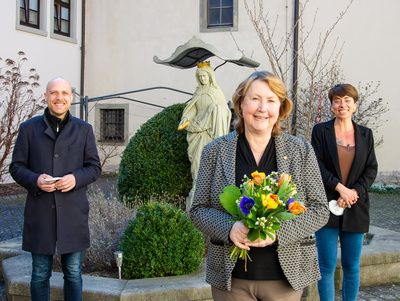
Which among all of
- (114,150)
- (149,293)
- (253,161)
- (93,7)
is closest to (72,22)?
(93,7)

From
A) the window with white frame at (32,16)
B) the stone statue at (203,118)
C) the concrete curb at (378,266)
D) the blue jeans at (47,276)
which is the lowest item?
the concrete curb at (378,266)

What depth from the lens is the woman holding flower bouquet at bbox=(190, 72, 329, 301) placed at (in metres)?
1.92

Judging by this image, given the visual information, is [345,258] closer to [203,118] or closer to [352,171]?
[352,171]

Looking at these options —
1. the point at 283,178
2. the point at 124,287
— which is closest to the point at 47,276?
the point at 124,287

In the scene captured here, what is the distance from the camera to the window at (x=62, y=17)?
14669 mm

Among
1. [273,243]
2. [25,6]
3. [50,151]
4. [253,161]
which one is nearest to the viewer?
[273,243]

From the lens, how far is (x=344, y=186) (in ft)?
11.2

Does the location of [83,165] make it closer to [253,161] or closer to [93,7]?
[253,161]

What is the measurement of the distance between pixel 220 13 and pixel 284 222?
43.1 feet

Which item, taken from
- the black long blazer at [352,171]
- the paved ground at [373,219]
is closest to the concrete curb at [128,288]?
the paved ground at [373,219]

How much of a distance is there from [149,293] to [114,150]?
11.7m

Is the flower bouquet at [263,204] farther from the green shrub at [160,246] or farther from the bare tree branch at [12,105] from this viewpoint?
the bare tree branch at [12,105]

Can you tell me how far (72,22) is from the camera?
49.0ft

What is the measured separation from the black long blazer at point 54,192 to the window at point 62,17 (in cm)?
1238
